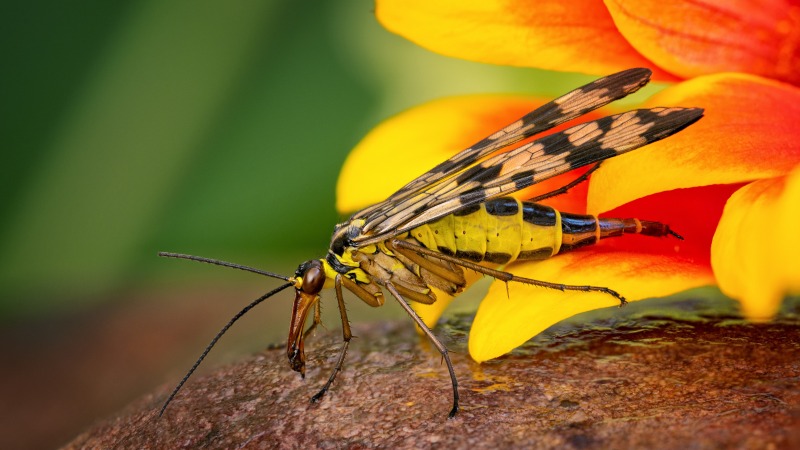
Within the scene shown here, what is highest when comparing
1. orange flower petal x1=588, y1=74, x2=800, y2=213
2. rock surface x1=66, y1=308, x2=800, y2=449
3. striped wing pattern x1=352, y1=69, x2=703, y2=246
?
striped wing pattern x1=352, y1=69, x2=703, y2=246

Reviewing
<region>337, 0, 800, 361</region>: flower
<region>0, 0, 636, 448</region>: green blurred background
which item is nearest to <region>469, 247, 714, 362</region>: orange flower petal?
<region>337, 0, 800, 361</region>: flower

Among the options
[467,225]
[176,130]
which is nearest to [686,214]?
[467,225]

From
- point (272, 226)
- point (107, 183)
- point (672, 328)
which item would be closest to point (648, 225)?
point (672, 328)

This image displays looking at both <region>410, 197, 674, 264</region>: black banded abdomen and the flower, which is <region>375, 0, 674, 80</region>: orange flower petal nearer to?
the flower

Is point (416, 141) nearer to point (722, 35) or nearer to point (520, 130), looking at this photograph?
point (520, 130)

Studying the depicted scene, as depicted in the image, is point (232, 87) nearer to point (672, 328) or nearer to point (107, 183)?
point (107, 183)

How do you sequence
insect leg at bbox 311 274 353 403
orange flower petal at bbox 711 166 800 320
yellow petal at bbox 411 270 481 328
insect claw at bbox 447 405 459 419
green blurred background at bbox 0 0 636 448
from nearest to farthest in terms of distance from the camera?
orange flower petal at bbox 711 166 800 320, insect claw at bbox 447 405 459 419, insect leg at bbox 311 274 353 403, yellow petal at bbox 411 270 481 328, green blurred background at bbox 0 0 636 448

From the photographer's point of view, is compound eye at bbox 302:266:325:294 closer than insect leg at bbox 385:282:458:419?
No

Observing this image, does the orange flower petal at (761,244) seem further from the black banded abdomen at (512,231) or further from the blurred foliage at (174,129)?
the blurred foliage at (174,129)
